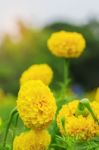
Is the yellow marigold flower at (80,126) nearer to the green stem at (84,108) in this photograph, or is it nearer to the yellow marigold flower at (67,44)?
the green stem at (84,108)

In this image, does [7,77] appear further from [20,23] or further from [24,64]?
[20,23]

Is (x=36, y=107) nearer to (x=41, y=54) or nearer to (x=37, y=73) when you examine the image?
(x=37, y=73)

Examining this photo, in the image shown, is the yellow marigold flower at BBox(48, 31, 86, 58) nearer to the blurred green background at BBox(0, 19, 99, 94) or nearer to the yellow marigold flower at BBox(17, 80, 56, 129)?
the yellow marigold flower at BBox(17, 80, 56, 129)

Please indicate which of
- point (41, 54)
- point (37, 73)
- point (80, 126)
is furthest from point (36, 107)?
point (41, 54)

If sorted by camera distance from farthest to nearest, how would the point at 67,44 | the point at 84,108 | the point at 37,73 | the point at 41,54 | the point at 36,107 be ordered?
1. the point at 41,54
2. the point at 67,44
3. the point at 37,73
4. the point at 84,108
5. the point at 36,107

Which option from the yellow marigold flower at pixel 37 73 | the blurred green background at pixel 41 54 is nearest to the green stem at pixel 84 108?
the yellow marigold flower at pixel 37 73

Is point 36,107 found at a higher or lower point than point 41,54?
lower
